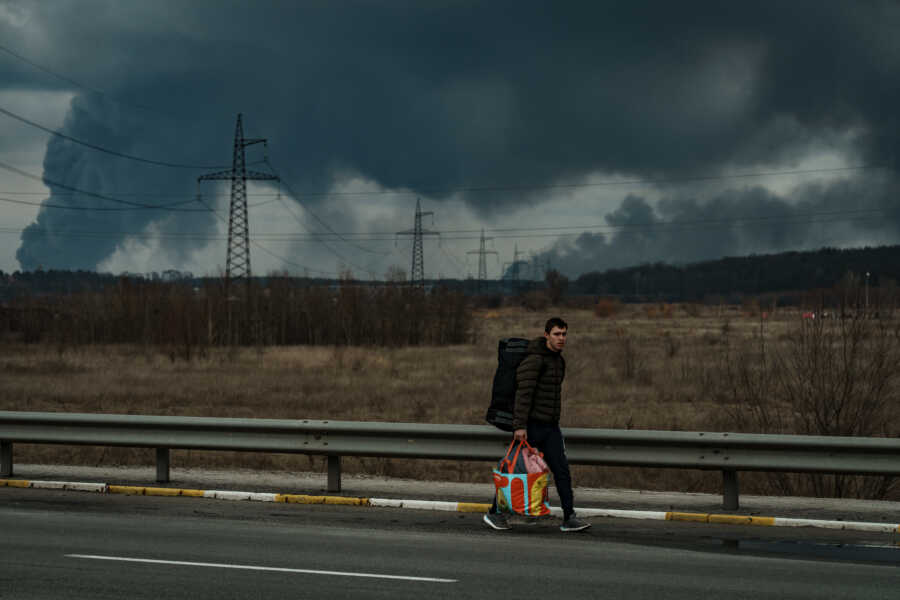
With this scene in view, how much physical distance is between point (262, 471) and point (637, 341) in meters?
41.8

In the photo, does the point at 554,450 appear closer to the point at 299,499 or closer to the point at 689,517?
the point at 689,517

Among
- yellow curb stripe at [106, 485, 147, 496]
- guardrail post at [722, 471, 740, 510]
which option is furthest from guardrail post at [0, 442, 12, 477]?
guardrail post at [722, 471, 740, 510]

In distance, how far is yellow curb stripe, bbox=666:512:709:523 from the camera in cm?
957

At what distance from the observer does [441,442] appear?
10.6 metres

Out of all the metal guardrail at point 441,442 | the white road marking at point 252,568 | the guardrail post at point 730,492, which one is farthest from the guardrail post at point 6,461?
the guardrail post at point 730,492

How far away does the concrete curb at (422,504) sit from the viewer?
931cm

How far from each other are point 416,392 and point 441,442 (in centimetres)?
1675

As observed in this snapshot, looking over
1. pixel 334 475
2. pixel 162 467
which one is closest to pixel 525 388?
pixel 334 475

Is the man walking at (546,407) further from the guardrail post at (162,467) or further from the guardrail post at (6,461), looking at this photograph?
the guardrail post at (6,461)

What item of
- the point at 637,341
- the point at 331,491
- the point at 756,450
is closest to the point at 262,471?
the point at 331,491

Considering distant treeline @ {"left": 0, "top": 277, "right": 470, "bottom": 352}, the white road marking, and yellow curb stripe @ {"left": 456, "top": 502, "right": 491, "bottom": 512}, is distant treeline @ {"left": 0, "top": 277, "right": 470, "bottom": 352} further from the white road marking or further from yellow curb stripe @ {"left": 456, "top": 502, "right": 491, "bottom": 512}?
the white road marking

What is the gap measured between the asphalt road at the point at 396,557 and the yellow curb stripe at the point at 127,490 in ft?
2.65

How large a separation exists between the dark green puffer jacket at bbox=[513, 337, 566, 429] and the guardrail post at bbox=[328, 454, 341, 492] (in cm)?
288

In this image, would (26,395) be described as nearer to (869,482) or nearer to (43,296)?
(869,482)
